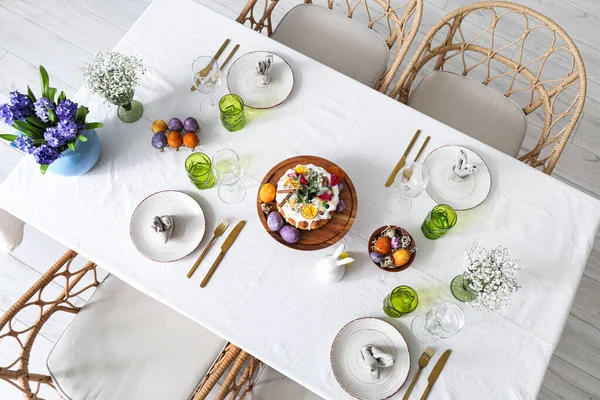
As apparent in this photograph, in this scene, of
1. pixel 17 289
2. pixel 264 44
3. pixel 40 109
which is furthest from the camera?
pixel 17 289

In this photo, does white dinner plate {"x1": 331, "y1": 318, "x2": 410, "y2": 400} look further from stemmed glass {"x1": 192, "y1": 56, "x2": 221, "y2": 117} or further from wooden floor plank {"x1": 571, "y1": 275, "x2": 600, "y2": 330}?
wooden floor plank {"x1": 571, "y1": 275, "x2": 600, "y2": 330}

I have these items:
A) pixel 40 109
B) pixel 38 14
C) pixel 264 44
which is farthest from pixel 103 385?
pixel 38 14

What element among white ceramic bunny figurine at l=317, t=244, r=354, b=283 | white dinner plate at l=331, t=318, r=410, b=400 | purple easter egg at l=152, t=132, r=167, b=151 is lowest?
white dinner plate at l=331, t=318, r=410, b=400

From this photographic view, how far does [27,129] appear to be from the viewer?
1325mm

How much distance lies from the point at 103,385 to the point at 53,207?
614 mm

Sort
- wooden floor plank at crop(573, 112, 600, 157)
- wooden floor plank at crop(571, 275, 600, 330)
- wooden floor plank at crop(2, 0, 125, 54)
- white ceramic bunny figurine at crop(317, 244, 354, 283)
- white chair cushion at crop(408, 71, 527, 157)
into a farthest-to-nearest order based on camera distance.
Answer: wooden floor plank at crop(2, 0, 125, 54), wooden floor plank at crop(573, 112, 600, 157), wooden floor plank at crop(571, 275, 600, 330), white chair cushion at crop(408, 71, 527, 157), white ceramic bunny figurine at crop(317, 244, 354, 283)

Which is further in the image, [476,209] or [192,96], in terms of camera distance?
[192,96]

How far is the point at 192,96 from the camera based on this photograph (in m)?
1.66

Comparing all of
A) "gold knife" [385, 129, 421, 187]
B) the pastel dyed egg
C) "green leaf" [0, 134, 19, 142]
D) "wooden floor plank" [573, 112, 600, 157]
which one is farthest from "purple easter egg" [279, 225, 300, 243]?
"wooden floor plank" [573, 112, 600, 157]

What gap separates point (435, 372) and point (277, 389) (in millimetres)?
529

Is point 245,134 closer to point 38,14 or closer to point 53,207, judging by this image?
point 53,207

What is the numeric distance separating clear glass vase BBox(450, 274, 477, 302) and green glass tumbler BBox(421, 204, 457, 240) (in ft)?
0.47

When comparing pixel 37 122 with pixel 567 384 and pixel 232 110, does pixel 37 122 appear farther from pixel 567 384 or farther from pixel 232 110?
pixel 567 384

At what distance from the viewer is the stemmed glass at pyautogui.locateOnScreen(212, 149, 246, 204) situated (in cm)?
144
